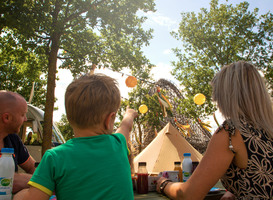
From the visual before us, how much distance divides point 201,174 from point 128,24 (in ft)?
35.9

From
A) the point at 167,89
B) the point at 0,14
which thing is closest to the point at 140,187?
the point at 0,14

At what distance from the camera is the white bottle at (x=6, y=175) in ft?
5.49

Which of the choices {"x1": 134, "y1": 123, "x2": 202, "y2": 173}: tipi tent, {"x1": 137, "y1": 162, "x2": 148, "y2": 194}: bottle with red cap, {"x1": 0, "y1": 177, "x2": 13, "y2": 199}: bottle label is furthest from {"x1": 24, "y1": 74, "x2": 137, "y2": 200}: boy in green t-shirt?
{"x1": 134, "y1": 123, "x2": 202, "y2": 173}: tipi tent

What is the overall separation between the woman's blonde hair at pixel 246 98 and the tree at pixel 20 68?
10.5 meters

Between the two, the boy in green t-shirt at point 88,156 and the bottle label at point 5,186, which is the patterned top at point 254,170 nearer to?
the boy in green t-shirt at point 88,156

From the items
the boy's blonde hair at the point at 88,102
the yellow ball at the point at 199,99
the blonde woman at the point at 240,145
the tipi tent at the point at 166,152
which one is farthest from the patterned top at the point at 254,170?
the yellow ball at the point at 199,99

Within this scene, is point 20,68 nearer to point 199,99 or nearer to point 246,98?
point 199,99

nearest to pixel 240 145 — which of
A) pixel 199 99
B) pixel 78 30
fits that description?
pixel 199 99

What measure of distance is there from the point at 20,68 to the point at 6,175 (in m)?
22.0

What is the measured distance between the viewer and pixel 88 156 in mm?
1310

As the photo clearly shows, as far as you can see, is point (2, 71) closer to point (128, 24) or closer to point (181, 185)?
point (128, 24)

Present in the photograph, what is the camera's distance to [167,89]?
31000mm

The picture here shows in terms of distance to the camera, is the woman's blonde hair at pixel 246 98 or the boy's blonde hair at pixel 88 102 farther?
the woman's blonde hair at pixel 246 98

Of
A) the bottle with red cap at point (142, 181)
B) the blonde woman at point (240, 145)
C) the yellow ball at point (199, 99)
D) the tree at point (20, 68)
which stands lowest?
the bottle with red cap at point (142, 181)
